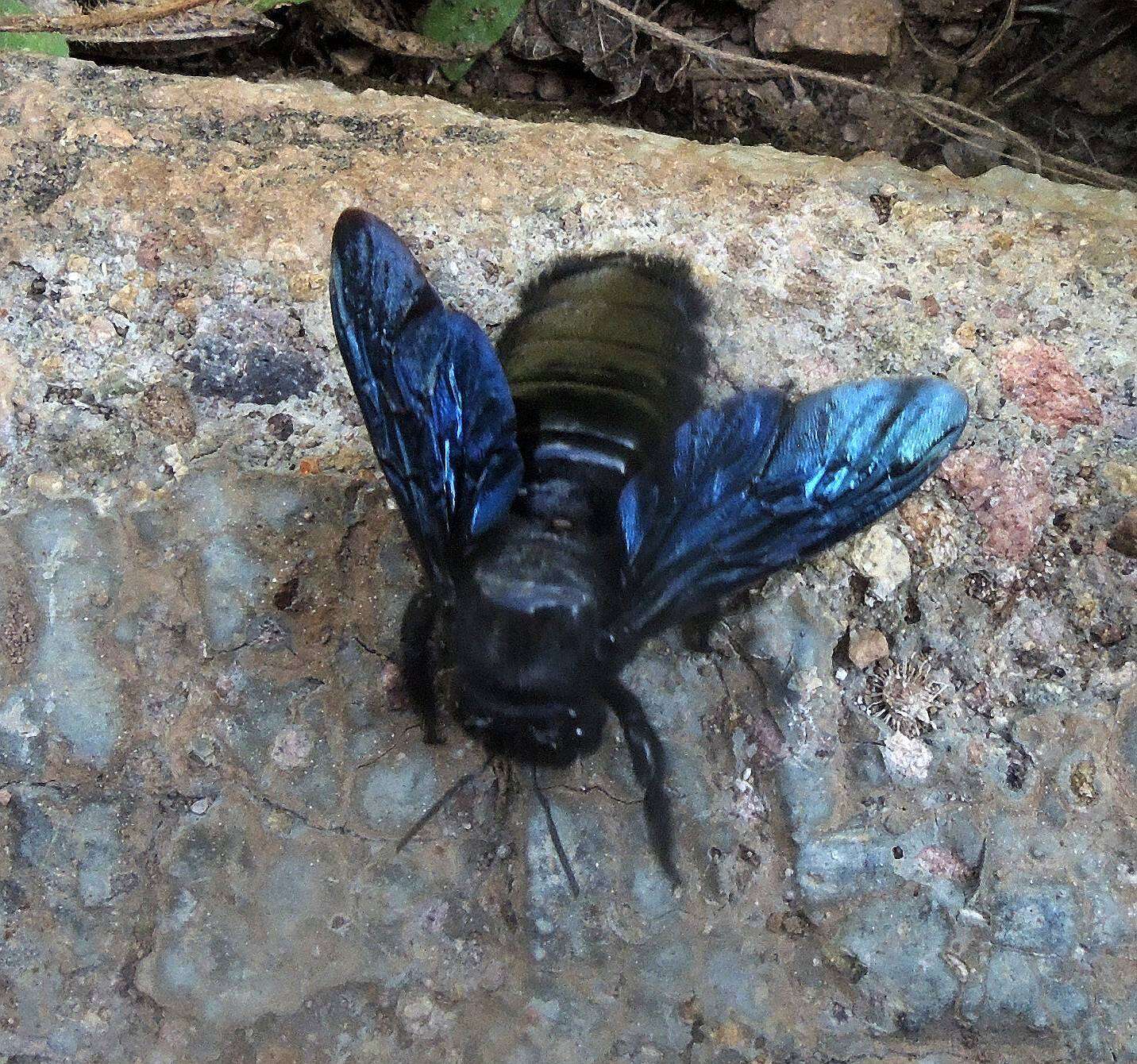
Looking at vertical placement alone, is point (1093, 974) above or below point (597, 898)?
above

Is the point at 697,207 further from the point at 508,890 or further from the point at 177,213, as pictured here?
the point at 508,890

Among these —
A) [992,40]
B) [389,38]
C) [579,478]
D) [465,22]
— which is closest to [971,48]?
[992,40]

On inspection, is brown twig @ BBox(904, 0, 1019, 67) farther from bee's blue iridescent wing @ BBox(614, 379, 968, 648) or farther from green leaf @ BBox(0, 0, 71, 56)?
green leaf @ BBox(0, 0, 71, 56)

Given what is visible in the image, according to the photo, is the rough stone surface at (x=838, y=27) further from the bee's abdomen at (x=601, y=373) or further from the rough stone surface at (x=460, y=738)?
the bee's abdomen at (x=601, y=373)

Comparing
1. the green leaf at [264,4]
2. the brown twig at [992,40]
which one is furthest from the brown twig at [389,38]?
the brown twig at [992,40]

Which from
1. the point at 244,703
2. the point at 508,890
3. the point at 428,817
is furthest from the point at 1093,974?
the point at 244,703

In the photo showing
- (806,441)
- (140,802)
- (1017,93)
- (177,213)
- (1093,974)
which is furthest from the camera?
(1017,93)
